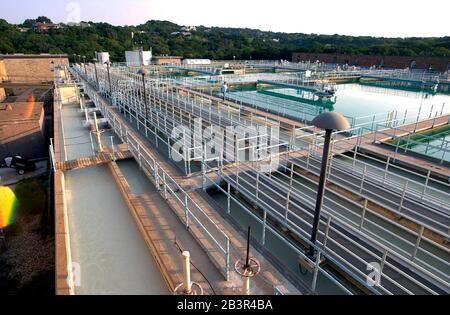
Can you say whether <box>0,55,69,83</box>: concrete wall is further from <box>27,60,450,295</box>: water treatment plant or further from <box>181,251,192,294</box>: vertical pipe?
<box>181,251,192,294</box>: vertical pipe

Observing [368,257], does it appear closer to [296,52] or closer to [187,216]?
[187,216]

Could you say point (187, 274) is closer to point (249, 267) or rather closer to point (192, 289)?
point (192, 289)

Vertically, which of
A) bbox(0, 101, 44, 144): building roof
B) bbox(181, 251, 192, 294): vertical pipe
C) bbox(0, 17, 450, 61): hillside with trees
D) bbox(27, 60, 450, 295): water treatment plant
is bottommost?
bbox(0, 101, 44, 144): building roof

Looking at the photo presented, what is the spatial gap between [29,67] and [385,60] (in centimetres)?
5103

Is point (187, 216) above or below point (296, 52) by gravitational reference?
below

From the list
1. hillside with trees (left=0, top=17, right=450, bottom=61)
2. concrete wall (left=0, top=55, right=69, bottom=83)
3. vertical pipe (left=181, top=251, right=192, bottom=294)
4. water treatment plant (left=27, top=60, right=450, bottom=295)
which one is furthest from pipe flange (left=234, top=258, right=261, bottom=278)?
hillside with trees (left=0, top=17, right=450, bottom=61)

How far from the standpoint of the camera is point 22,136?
14.8 m

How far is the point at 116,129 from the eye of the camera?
10273 mm

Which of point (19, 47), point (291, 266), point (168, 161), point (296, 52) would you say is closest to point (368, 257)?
point (291, 266)

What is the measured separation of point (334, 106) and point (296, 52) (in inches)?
1686

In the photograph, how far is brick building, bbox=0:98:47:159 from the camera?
1427 centimetres

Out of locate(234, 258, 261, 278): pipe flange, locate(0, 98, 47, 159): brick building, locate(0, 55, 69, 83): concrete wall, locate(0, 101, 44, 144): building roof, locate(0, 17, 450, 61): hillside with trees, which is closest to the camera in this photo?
locate(234, 258, 261, 278): pipe flange

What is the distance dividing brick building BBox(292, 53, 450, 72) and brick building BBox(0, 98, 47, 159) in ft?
146

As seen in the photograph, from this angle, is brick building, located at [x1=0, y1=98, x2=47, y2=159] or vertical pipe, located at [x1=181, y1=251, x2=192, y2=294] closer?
vertical pipe, located at [x1=181, y1=251, x2=192, y2=294]
